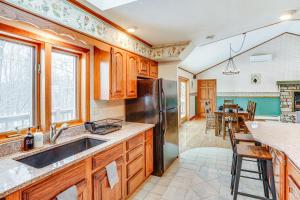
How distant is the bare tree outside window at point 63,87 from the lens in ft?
6.87

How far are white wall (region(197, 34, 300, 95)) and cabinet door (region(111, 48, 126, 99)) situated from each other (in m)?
6.94

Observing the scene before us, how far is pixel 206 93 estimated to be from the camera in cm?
890

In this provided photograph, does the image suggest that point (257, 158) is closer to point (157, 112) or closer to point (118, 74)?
point (157, 112)

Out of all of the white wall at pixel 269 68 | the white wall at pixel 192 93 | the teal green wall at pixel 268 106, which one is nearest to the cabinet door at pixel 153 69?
the white wall at pixel 192 93

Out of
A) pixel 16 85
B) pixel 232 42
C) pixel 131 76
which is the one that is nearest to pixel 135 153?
pixel 131 76

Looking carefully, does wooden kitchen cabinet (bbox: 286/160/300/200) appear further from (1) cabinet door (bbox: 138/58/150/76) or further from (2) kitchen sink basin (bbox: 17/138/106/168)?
(1) cabinet door (bbox: 138/58/150/76)

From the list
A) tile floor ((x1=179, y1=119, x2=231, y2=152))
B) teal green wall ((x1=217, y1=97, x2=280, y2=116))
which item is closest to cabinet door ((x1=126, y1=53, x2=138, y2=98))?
tile floor ((x1=179, y1=119, x2=231, y2=152))

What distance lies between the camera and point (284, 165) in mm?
1645

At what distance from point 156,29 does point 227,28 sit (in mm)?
1160

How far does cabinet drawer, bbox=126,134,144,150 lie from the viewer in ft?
7.13

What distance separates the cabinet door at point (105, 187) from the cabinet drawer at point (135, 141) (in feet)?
0.72

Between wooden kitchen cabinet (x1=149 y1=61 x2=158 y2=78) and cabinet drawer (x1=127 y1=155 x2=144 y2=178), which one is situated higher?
wooden kitchen cabinet (x1=149 y1=61 x2=158 y2=78)

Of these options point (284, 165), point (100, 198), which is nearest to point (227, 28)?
point (284, 165)

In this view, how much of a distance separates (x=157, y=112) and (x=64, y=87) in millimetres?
1380
